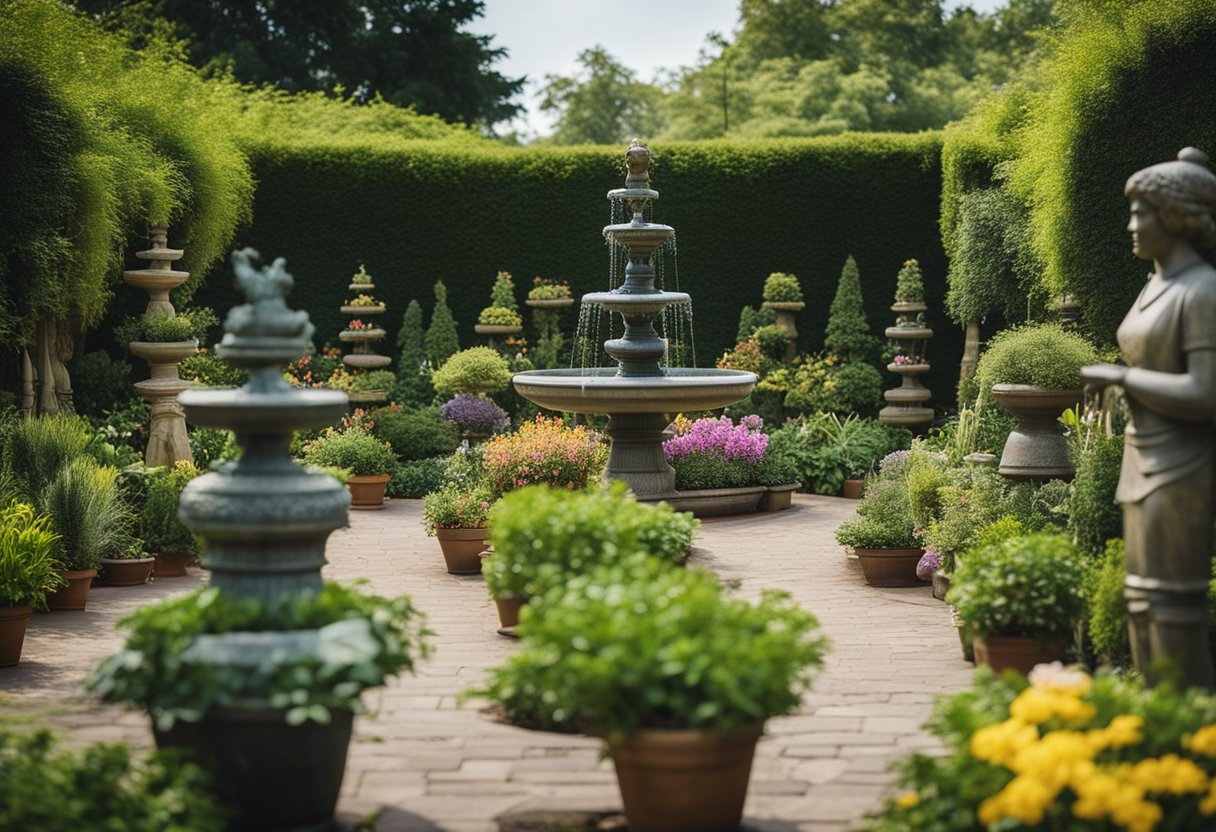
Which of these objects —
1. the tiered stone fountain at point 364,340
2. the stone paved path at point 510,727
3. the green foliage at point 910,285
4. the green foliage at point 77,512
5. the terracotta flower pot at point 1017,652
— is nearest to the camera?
the stone paved path at point 510,727

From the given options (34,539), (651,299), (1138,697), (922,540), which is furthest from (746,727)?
(651,299)

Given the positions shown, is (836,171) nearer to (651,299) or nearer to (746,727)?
(651,299)

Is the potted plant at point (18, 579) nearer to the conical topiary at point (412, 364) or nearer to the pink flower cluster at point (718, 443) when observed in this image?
the pink flower cluster at point (718, 443)

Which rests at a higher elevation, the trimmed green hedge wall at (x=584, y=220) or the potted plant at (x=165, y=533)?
the trimmed green hedge wall at (x=584, y=220)

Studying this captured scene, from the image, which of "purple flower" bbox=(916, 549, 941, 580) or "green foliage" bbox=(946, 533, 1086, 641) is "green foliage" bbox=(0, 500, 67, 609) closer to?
"green foliage" bbox=(946, 533, 1086, 641)

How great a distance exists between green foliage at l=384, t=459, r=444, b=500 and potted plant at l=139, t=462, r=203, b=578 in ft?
13.9

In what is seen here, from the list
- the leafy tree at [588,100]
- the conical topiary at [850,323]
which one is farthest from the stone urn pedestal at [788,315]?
the leafy tree at [588,100]

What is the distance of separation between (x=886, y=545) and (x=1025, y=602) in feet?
11.3

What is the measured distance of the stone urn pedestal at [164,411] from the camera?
500 inches

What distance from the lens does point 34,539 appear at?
8117 mm

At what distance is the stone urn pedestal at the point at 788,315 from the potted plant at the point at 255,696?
1236 centimetres

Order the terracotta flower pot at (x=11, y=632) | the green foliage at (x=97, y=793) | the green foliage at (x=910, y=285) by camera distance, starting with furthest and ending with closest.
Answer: the green foliage at (x=910, y=285)
the terracotta flower pot at (x=11, y=632)
the green foliage at (x=97, y=793)

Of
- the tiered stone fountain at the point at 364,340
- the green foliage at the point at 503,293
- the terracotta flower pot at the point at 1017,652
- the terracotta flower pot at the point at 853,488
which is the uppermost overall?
the green foliage at the point at 503,293

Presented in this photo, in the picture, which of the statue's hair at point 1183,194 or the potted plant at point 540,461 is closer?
the statue's hair at point 1183,194
